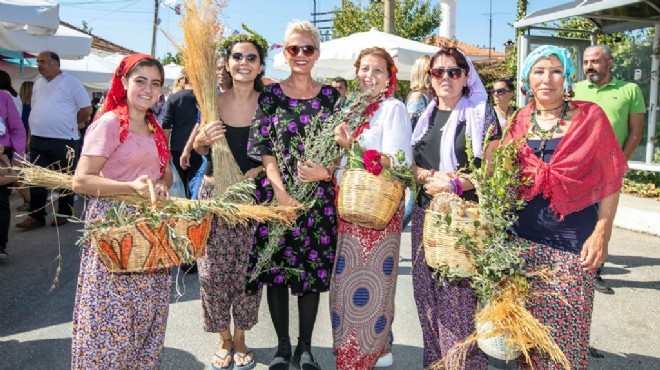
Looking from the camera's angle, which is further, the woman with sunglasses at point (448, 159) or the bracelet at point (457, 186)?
the woman with sunglasses at point (448, 159)

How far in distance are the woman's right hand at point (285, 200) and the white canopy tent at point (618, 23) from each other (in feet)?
21.5

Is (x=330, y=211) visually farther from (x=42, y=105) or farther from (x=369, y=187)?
(x=42, y=105)

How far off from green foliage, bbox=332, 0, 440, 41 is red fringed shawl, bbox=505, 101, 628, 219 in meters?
18.1

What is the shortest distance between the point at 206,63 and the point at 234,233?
3.23ft

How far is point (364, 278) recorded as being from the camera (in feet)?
9.71

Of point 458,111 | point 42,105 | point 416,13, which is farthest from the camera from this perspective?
point 416,13

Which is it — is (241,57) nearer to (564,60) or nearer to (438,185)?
(438,185)

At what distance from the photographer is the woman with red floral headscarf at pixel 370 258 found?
2912 millimetres

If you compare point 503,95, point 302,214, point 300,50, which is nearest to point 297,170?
point 302,214

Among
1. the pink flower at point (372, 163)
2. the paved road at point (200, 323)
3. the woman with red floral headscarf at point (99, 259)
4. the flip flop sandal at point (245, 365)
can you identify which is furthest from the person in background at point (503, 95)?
the woman with red floral headscarf at point (99, 259)

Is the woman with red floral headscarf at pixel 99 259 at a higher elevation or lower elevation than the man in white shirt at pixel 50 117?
lower

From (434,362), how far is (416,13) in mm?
19431

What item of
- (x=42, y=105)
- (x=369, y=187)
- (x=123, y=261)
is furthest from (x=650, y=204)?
(x=42, y=105)

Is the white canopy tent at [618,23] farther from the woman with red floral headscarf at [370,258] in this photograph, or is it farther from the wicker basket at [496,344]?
the wicker basket at [496,344]
